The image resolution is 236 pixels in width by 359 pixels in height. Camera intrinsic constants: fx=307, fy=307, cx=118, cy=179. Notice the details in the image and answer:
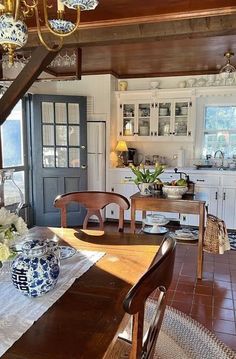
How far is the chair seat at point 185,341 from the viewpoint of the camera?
5.74ft

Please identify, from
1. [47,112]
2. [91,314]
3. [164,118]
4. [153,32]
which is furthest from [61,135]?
[91,314]

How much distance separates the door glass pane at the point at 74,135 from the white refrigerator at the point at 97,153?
28 cm

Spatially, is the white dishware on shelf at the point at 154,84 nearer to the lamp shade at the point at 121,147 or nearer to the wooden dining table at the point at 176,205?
the lamp shade at the point at 121,147

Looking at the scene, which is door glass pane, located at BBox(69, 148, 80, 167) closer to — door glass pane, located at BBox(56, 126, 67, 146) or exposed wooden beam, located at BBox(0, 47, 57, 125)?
door glass pane, located at BBox(56, 126, 67, 146)

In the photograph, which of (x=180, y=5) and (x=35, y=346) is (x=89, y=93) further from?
(x=35, y=346)

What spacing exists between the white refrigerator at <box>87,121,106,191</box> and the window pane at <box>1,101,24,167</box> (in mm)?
1097

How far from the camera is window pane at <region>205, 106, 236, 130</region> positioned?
Answer: 5.16 m

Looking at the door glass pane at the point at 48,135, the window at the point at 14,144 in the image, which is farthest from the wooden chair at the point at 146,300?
the door glass pane at the point at 48,135

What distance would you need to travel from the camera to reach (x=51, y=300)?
112 cm

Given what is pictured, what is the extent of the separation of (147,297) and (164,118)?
4629 millimetres

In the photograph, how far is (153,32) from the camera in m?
2.74

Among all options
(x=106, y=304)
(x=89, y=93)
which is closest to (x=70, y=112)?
(x=89, y=93)

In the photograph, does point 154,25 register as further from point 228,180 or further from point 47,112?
point 228,180

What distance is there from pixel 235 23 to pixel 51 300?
99.0 inches
